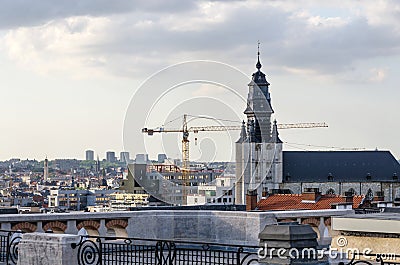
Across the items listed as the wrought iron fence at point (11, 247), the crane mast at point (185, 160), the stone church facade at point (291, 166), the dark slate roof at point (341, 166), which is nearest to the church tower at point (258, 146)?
the stone church facade at point (291, 166)

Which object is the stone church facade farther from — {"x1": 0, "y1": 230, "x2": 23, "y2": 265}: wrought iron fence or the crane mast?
{"x1": 0, "y1": 230, "x2": 23, "y2": 265}: wrought iron fence

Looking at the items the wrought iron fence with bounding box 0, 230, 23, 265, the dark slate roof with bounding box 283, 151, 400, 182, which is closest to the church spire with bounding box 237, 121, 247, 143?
the dark slate roof with bounding box 283, 151, 400, 182

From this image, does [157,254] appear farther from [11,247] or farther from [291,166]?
[291,166]

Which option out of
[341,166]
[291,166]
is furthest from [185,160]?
[341,166]

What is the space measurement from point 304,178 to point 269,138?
34.0 feet

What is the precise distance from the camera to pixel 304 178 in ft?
360

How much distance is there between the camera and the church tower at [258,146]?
4476 inches

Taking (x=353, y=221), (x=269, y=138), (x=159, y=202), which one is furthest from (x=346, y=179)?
(x=353, y=221)

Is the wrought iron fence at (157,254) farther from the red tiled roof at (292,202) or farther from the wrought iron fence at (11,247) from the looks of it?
the red tiled roof at (292,202)

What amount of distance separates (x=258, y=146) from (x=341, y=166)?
40.9 ft

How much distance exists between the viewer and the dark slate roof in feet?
359

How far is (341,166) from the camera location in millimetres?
110562

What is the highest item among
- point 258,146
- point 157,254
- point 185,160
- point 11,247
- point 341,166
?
point 258,146

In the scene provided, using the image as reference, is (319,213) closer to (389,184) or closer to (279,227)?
(279,227)
